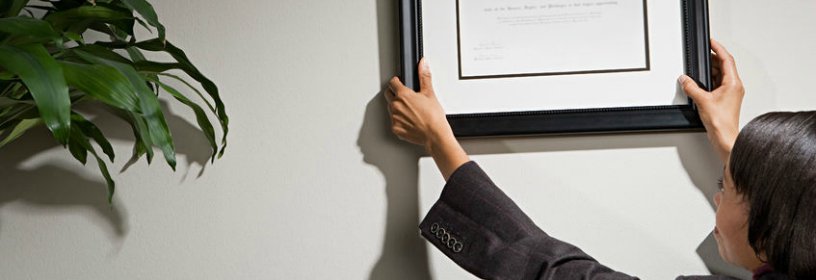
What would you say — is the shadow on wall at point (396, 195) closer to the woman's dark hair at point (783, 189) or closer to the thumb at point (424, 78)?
the thumb at point (424, 78)

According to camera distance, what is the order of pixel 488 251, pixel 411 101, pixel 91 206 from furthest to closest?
pixel 91 206, pixel 411 101, pixel 488 251

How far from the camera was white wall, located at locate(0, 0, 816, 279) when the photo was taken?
3.66ft

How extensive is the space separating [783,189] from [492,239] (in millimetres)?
364

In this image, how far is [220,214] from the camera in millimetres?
1177

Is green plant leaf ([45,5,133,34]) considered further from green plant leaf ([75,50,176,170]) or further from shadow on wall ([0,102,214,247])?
shadow on wall ([0,102,214,247])

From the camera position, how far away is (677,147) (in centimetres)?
112

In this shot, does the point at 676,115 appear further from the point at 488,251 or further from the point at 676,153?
the point at 488,251

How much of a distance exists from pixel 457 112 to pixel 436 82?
0.19ft

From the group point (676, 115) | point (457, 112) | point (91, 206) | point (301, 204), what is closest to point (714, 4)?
point (676, 115)

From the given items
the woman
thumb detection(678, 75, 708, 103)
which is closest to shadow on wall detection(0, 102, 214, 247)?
the woman

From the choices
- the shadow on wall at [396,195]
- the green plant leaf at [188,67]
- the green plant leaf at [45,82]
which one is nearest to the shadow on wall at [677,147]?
the shadow on wall at [396,195]

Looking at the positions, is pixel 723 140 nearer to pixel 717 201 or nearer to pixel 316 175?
pixel 717 201

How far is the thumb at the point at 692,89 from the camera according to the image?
1061 mm

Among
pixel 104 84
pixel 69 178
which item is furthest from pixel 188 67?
pixel 69 178
